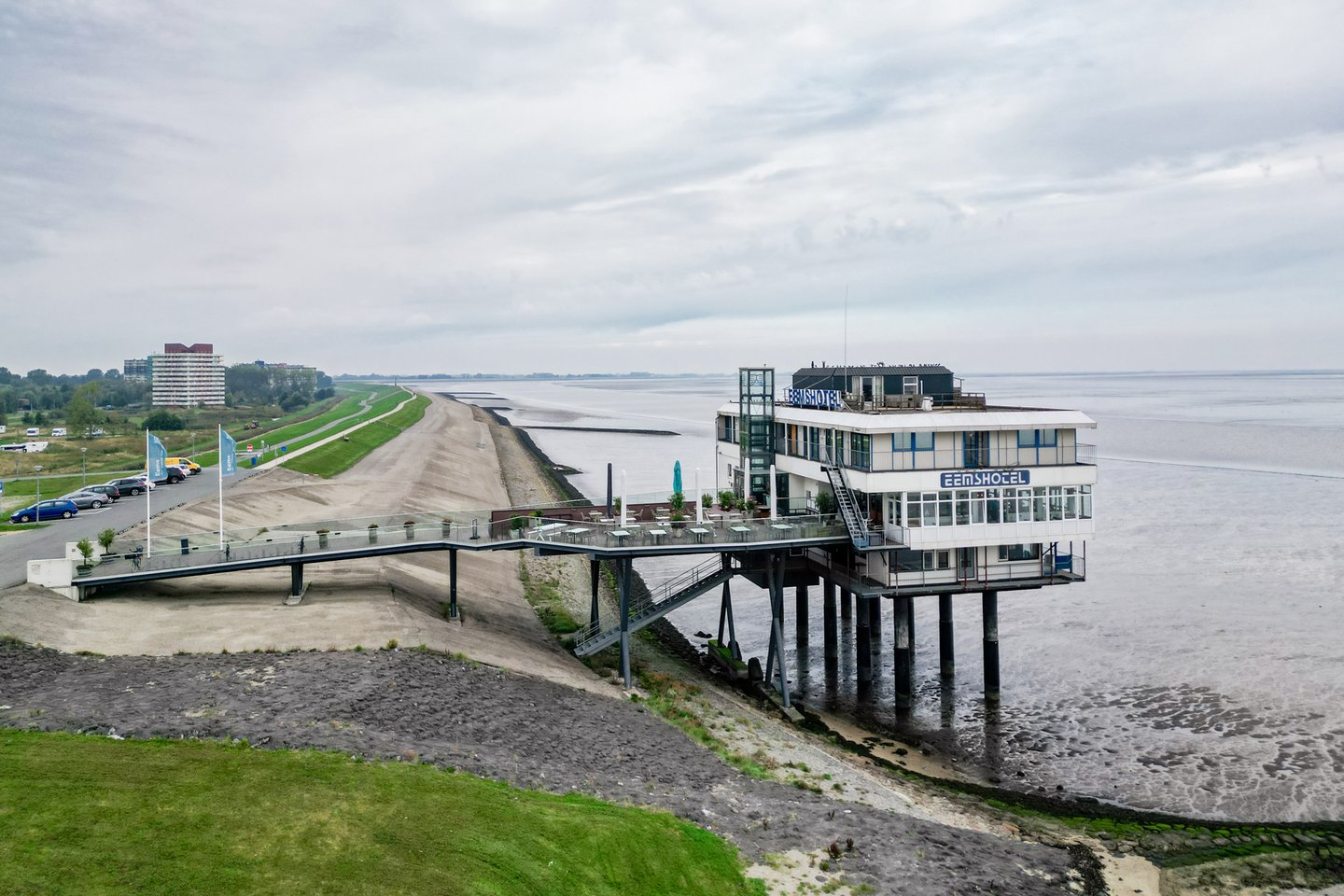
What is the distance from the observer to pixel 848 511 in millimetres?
44344

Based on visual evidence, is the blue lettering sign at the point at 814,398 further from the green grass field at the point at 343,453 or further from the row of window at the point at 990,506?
the green grass field at the point at 343,453

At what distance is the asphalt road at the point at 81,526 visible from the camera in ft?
153

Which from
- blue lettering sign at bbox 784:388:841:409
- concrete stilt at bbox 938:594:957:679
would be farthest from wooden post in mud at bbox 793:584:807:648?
blue lettering sign at bbox 784:388:841:409

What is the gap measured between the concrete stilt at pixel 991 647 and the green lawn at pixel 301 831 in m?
25.2

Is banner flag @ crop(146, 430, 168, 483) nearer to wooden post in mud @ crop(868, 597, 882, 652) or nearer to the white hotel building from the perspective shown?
the white hotel building

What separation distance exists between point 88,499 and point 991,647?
58.8 meters

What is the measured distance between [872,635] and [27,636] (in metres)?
41.1

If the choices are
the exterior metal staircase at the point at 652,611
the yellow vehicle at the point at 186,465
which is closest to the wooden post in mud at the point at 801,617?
the exterior metal staircase at the point at 652,611

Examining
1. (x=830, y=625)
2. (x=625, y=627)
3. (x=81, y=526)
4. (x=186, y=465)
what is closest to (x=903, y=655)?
(x=830, y=625)

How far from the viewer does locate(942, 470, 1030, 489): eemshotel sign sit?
43094 millimetres

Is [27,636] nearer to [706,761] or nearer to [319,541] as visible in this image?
[319,541]

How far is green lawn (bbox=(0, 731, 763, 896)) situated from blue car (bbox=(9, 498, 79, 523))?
42.3 m

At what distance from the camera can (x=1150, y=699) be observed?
46.7 metres

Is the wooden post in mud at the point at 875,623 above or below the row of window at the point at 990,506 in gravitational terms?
below
